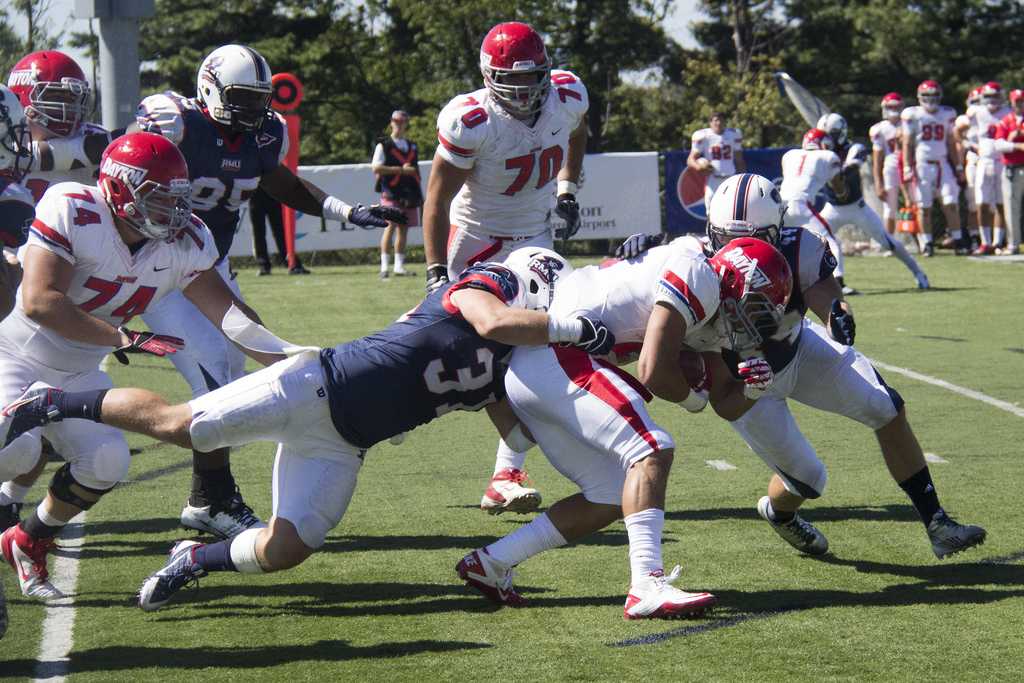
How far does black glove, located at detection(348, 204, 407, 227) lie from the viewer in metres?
6.34

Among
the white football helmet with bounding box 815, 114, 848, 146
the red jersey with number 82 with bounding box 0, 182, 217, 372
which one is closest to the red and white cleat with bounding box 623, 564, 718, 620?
the red jersey with number 82 with bounding box 0, 182, 217, 372

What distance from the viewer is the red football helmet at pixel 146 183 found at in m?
4.92

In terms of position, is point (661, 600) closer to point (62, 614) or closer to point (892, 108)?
point (62, 614)

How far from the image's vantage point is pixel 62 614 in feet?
15.9

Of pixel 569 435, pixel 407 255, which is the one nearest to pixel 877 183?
pixel 407 255

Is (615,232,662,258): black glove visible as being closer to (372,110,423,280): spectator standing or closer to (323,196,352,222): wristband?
(323,196,352,222): wristband

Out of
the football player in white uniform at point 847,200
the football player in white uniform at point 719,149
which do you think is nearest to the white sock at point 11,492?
the football player in white uniform at point 847,200

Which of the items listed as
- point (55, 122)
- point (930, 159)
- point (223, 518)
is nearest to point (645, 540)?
point (223, 518)

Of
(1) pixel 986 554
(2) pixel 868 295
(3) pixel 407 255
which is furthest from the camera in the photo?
(3) pixel 407 255

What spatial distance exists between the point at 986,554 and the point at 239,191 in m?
3.54

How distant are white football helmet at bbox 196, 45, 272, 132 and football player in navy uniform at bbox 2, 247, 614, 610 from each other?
1.94 m

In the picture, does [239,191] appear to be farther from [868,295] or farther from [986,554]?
[868,295]

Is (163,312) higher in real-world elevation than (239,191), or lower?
lower

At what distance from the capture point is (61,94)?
21.8 feet
